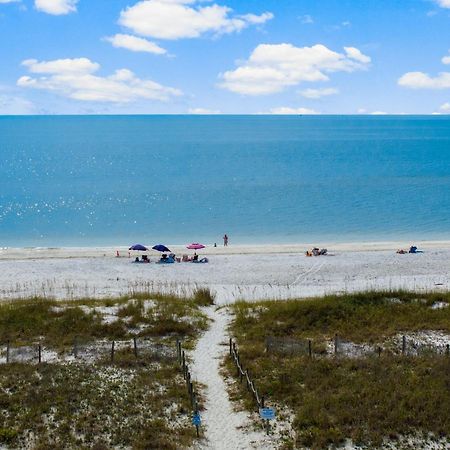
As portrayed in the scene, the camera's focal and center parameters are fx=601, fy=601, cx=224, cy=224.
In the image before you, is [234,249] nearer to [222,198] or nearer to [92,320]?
[92,320]

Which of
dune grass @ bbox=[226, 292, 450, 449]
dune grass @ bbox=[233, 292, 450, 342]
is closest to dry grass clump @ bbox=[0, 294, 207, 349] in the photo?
dune grass @ bbox=[226, 292, 450, 449]

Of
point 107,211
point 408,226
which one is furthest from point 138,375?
point 107,211

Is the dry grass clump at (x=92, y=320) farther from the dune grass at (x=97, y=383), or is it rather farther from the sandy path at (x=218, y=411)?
the sandy path at (x=218, y=411)

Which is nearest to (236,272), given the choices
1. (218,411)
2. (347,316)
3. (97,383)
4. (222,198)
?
(347,316)

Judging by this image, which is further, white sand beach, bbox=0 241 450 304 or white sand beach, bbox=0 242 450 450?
white sand beach, bbox=0 241 450 304

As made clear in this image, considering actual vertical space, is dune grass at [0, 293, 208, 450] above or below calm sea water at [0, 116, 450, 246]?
below

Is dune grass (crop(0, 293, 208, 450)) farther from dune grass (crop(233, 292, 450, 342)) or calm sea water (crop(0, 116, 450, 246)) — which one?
calm sea water (crop(0, 116, 450, 246))

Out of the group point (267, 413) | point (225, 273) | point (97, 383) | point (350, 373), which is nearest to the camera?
point (267, 413)
